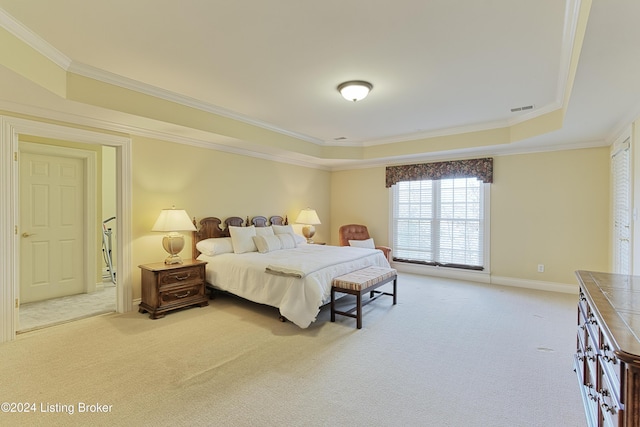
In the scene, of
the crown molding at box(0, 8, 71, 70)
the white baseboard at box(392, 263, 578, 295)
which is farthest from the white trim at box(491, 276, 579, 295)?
the crown molding at box(0, 8, 71, 70)

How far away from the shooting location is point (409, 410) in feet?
6.57

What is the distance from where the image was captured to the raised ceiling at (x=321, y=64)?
2111 mm

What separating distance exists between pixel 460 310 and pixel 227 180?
13.2 ft

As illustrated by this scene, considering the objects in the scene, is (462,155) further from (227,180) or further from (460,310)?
(227,180)

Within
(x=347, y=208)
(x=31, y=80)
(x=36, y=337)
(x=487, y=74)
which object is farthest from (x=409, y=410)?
(x=347, y=208)

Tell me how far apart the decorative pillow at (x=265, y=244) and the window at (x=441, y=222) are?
2912mm

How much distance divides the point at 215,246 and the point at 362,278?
86.9 inches

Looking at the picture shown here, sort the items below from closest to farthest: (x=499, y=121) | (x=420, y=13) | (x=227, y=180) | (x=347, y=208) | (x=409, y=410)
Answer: (x=409, y=410)
(x=420, y=13)
(x=499, y=121)
(x=227, y=180)
(x=347, y=208)

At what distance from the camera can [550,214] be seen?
16.2ft

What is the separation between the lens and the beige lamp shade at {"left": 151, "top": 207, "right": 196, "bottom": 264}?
3.90 m

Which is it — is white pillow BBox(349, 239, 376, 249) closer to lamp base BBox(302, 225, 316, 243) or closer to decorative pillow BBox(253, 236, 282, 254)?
lamp base BBox(302, 225, 316, 243)

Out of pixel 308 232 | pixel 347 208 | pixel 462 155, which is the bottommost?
pixel 308 232

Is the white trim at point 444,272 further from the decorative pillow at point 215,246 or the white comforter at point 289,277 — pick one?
the decorative pillow at point 215,246

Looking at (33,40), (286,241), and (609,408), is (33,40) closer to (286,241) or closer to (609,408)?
(286,241)
